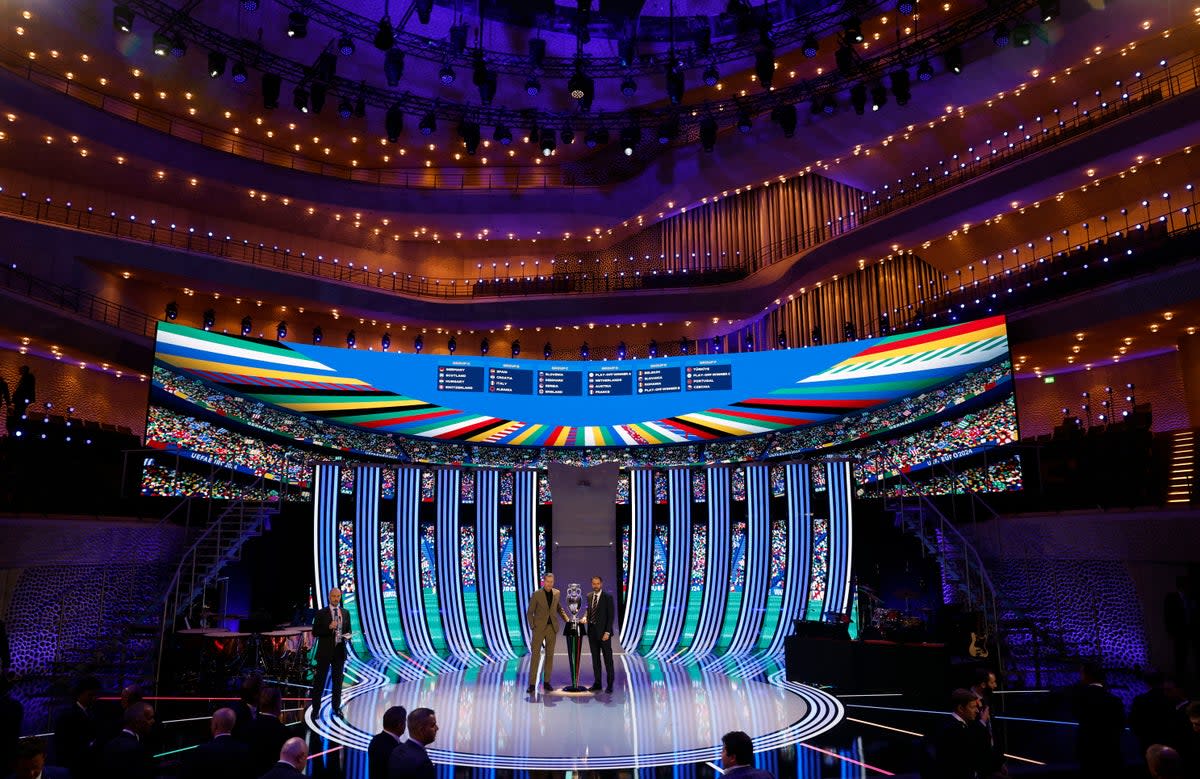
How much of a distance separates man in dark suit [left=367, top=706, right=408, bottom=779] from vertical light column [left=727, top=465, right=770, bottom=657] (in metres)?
10.2

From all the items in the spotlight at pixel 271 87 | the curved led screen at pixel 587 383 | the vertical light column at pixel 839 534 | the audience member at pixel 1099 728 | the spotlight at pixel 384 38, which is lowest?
the audience member at pixel 1099 728

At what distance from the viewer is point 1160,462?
13297 millimetres

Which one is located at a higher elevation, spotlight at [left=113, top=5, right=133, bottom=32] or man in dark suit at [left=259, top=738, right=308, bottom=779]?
spotlight at [left=113, top=5, right=133, bottom=32]

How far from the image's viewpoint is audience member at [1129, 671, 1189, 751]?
491cm

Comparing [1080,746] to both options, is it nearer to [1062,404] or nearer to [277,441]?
[277,441]

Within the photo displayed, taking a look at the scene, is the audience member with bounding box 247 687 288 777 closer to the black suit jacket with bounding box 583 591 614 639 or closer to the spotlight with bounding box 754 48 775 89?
the black suit jacket with bounding box 583 591 614 639

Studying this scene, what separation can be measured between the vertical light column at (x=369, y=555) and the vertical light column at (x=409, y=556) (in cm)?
35

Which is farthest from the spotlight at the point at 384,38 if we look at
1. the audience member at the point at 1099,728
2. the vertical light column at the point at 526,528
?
the audience member at the point at 1099,728

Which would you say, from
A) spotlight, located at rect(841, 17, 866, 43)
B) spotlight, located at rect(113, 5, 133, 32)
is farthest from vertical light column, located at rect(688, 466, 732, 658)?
spotlight, located at rect(113, 5, 133, 32)

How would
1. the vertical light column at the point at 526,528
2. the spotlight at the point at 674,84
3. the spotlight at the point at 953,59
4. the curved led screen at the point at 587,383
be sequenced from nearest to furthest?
the curved led screen at the point at 587,383 → the vertical light column at the point at 526,528 → the spotlight at the point at 953,59 → the spotlight at the point at 674,84

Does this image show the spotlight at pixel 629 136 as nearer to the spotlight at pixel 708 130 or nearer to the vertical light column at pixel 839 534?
the spotlight at pixel 708 130

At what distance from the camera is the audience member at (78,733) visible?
186 inches

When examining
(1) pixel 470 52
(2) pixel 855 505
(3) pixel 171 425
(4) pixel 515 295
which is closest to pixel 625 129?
(1) pixel 470 52

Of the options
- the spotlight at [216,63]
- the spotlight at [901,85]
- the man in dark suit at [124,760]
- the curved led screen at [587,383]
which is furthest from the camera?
the spotlight at [901,85]
